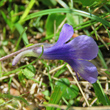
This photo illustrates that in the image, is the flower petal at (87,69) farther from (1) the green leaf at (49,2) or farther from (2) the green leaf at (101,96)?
(1) the green leaf at (49,2)

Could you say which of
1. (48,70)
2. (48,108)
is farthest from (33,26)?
(48,108)

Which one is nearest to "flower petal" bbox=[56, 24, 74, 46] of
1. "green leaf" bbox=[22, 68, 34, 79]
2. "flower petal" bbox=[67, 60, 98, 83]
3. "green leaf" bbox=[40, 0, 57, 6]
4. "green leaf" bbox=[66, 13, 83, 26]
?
"flower petal" bbox=[67, 60, 98, 83]

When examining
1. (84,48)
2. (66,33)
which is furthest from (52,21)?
(84,48)

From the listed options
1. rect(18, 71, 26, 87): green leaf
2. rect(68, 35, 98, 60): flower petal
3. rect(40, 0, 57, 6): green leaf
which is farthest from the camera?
rect(40, 0, 57, 6): green leaf

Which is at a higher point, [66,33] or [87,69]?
[66,33]

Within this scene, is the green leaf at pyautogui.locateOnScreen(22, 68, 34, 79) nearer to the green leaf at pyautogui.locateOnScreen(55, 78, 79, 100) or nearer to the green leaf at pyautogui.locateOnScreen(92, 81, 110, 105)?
the green leaf at pyautogui.locateOnScreen(55, 78, 79, 100)

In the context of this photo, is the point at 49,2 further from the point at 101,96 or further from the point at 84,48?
the point at 101,96

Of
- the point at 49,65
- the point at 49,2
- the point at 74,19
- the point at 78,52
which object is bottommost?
the point at 49,65
